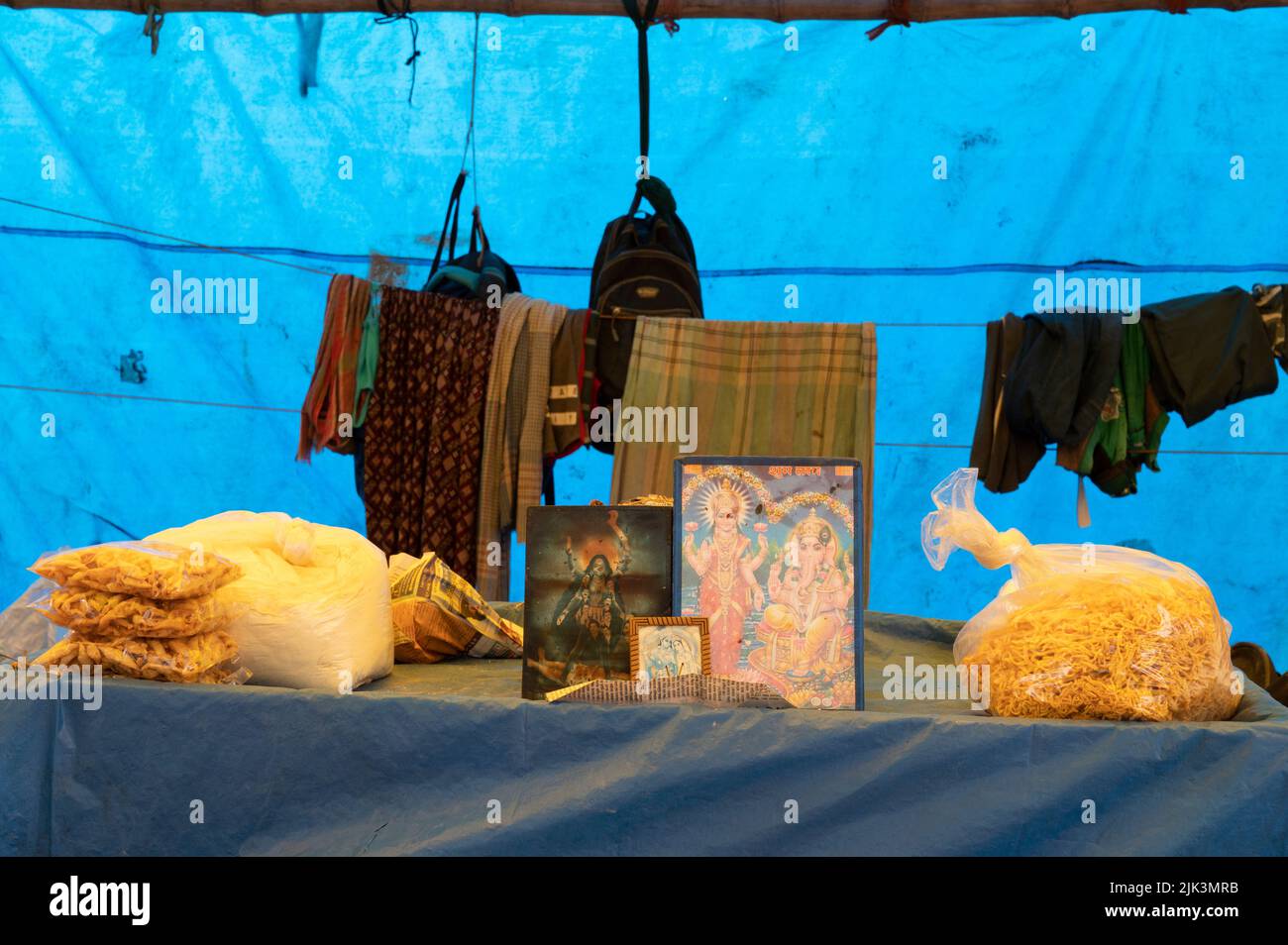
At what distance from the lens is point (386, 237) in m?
4.86

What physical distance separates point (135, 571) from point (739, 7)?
2.68m

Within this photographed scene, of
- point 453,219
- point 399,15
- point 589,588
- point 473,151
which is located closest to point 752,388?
point 453,219

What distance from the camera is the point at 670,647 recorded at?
2201mm

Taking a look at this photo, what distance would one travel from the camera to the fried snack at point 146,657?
7.50 feet

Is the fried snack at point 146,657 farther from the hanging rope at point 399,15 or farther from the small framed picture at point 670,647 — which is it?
the hanging rope at point 399,15

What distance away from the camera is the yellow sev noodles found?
6.89ft

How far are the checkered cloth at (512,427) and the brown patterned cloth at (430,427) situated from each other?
44 mm

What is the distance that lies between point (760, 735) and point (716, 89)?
320 cm

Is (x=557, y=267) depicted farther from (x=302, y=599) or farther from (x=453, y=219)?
(x=302, y=599)

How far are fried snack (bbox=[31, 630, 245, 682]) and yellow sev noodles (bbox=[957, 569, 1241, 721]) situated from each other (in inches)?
53.7

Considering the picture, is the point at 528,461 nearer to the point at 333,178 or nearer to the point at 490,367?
the point at 490,367
